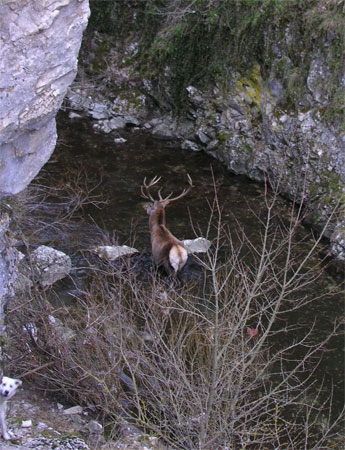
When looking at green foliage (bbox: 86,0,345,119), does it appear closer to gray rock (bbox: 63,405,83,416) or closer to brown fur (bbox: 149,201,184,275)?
brown fur (bbox: 149,201,184,275)

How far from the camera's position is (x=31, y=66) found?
5391 mm

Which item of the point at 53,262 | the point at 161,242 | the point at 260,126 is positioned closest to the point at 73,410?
the point at 53,262

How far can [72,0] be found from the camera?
543 centimetres

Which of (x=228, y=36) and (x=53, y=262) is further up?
(x=228, y=36)

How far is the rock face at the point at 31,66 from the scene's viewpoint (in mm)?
5180

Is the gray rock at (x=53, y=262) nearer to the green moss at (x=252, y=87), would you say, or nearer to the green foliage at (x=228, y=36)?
the green moss at (x=252, y=87)

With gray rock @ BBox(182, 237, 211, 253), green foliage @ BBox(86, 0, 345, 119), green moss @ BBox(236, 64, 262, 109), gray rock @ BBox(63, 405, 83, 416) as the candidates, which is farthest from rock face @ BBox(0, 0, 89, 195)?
green moss @ BBox(236, 64, 262, 109)

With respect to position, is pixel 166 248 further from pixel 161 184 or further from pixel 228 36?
pixel 228 36

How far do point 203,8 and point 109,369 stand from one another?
35.2ft

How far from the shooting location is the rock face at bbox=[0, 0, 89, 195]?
17.0 ft

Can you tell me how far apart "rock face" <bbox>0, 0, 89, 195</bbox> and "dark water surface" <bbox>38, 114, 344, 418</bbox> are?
4.72 m

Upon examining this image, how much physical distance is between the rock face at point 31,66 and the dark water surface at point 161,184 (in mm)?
4721

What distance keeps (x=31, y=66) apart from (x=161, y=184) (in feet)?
27.0

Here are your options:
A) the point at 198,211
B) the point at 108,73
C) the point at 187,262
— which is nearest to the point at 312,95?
the point at 198,211
